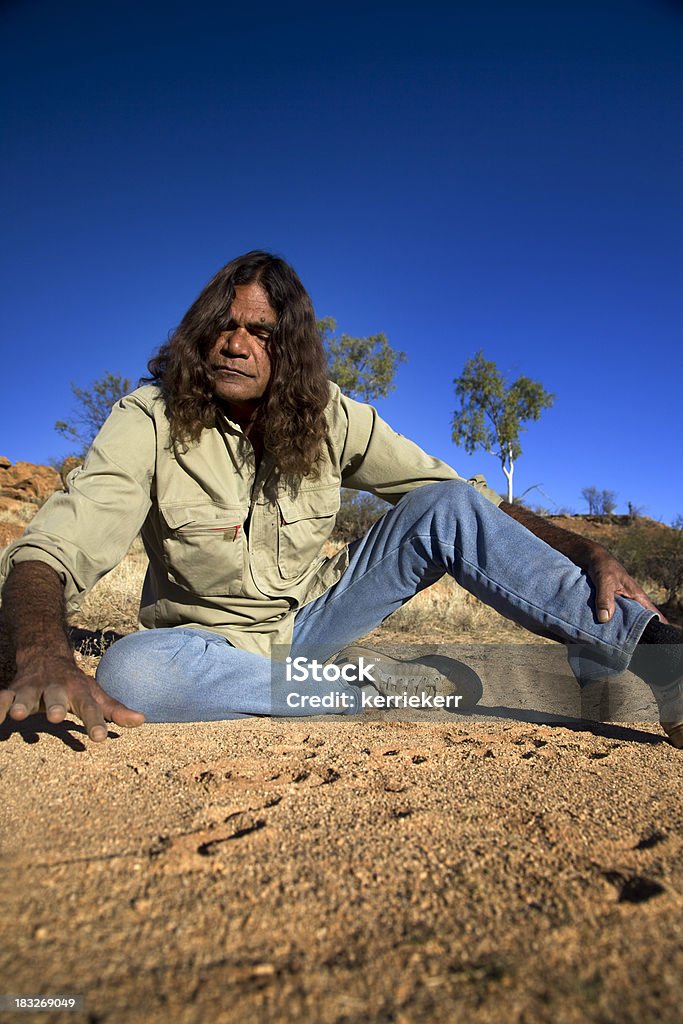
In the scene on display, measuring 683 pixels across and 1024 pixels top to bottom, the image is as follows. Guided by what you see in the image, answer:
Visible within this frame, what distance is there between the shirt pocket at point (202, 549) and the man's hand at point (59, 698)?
2.76ft

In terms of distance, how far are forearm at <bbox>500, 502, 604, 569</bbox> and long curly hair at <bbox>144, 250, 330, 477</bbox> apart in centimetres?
76

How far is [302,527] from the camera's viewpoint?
231 centimetres

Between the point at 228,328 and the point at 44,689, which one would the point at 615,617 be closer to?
the point at 44,689

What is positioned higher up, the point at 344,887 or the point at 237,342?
the point at 237,342

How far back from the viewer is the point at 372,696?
2197mm

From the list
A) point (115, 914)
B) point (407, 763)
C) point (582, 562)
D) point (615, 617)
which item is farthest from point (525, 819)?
point (582, 562)

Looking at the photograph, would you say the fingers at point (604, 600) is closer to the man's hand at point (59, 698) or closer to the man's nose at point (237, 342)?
the man's hand at point (59, 698)

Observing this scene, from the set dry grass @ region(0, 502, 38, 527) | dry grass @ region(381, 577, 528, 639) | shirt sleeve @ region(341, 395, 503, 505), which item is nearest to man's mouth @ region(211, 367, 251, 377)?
shirt sleeve @ region(341, 395, 503, 505)

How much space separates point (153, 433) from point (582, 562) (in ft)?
4.55

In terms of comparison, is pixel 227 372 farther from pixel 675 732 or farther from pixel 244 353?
pixel 675 732

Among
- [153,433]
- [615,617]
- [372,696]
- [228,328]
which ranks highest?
[228,328]

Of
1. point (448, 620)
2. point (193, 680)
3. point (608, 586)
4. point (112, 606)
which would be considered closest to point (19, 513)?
point (112, 606)

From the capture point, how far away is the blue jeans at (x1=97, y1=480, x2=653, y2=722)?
5.82 ft

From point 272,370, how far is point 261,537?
0.62 meters
